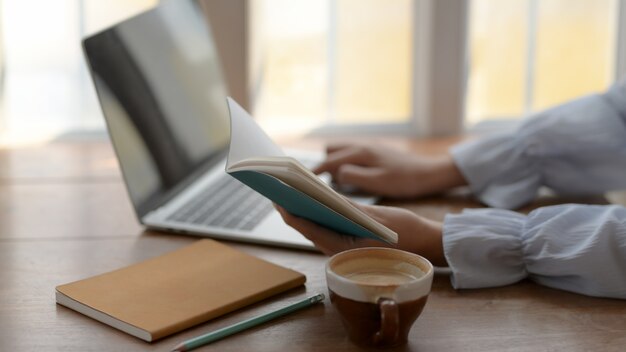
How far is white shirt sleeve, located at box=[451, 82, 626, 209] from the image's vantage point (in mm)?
1345

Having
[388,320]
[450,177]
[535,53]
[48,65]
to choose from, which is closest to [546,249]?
[388,320]

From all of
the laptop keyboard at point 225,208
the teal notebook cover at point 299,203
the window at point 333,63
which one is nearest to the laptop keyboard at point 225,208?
the laptop keyboard at point 225,208

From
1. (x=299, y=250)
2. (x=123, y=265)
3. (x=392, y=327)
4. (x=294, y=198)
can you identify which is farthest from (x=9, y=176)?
(x=392, y=327)

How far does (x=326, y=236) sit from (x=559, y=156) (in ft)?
1.65

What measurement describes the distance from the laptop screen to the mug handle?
48 centimetres

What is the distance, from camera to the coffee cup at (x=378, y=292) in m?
0.83

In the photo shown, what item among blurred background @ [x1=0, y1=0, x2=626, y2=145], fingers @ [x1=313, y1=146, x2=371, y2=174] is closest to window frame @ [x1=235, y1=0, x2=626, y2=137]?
blurred background @ [x1=0, y1=0, x2=626, y2=145]

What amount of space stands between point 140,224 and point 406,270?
1.59 feet

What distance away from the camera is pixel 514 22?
1.93m

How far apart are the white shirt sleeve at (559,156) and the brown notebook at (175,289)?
455 mm

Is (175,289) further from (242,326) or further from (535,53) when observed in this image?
(535,53)

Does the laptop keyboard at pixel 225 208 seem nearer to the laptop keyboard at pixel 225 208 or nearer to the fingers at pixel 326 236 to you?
the laptop keyboard at pixel 225 208

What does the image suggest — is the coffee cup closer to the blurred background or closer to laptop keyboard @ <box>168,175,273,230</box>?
laptop keyboard @ <box>168,175,273,230</box>

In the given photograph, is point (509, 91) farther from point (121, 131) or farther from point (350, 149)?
point (121, 131)
